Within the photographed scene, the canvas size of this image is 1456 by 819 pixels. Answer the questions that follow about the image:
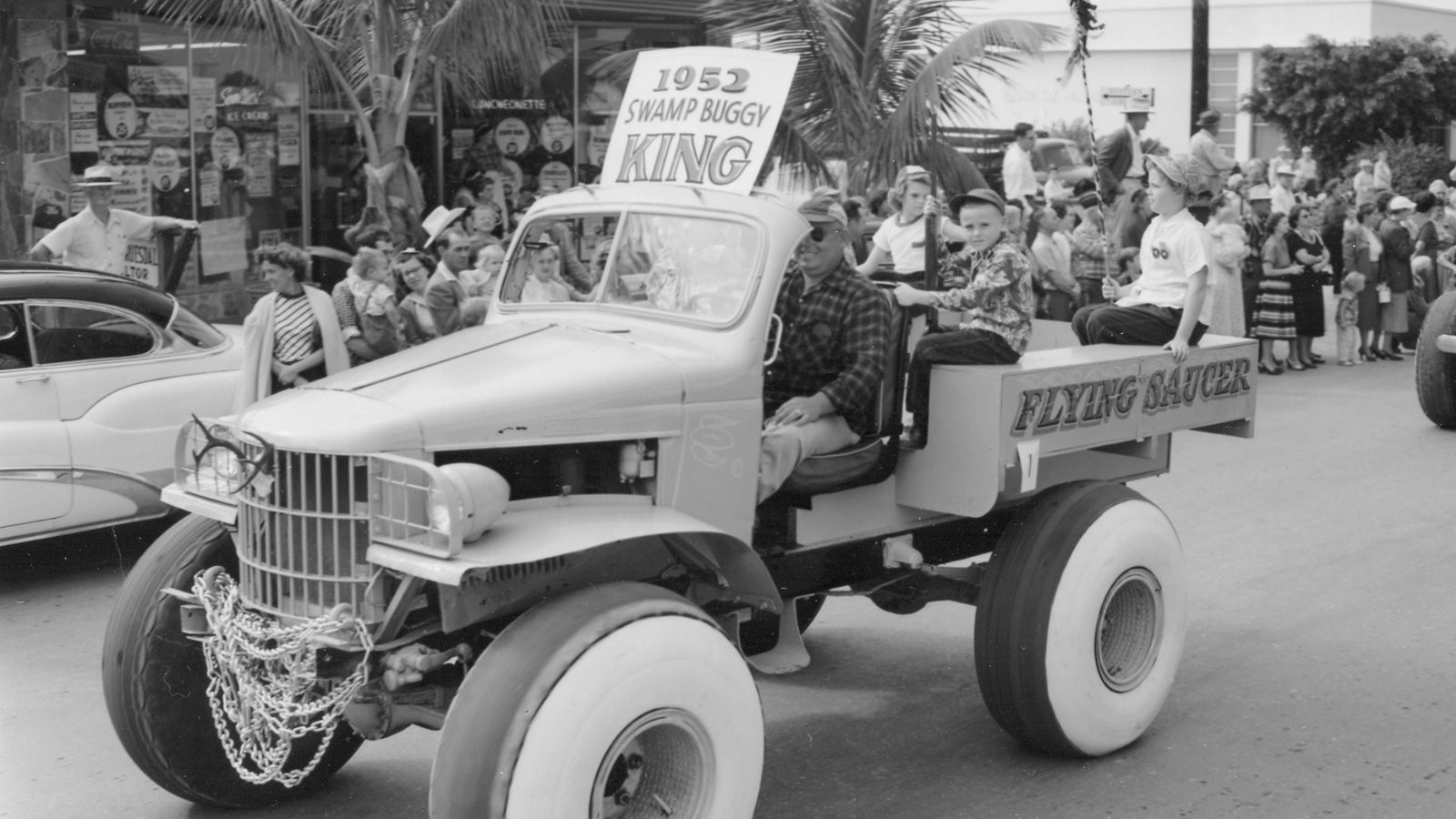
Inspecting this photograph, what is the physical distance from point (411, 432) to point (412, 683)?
0.73m

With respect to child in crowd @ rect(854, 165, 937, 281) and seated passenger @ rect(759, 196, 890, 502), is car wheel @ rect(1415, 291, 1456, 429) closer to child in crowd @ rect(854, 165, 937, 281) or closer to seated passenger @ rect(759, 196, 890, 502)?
child in crowd @ rect(854, 165, 937, 281)

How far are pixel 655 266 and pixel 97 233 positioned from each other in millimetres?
7211

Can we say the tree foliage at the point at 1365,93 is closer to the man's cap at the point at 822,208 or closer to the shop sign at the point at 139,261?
the shop sign at the point at 139,261

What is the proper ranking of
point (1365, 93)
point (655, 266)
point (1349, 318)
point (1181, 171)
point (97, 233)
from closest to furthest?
point (655, 266)
point (1181, 171)
point (97, 233)
point (1349, 318)
point (1365, 93)

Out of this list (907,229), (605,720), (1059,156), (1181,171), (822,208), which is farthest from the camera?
(1059,156)

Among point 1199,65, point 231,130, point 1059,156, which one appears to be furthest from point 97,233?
point 1059,156

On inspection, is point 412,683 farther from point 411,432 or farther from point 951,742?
point 951,742

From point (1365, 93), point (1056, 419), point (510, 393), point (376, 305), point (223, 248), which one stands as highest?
point (1365, 93)

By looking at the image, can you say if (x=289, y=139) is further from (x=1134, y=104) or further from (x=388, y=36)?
(x=1134, y=104)

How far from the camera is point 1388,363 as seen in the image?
1731 cm

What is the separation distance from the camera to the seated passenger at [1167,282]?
6730mm

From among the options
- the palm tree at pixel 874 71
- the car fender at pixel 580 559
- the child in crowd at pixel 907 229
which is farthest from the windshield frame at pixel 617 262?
the palm tree at pixel 874 71

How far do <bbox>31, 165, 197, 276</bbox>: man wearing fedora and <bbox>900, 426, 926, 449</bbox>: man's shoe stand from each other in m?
6.91

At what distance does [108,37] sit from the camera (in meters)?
14.5
